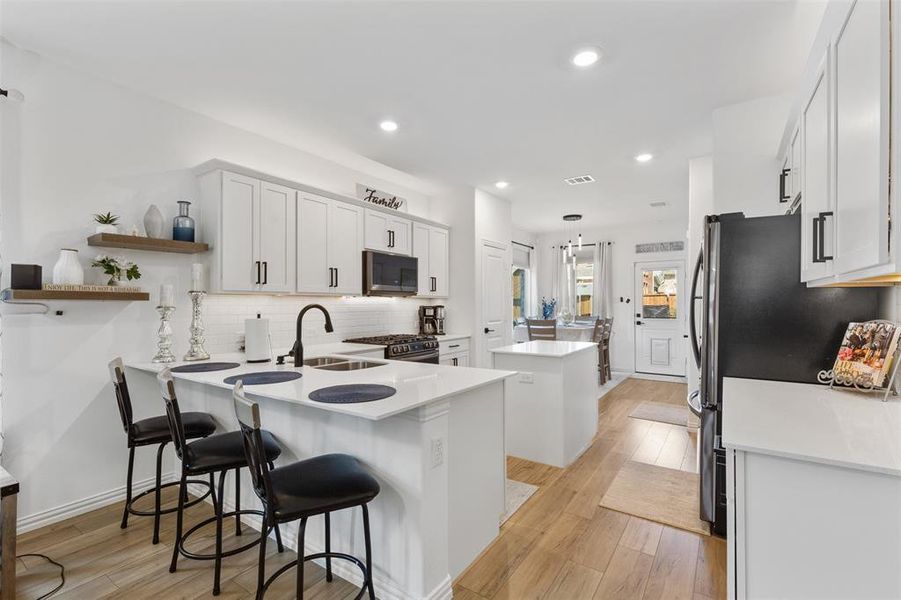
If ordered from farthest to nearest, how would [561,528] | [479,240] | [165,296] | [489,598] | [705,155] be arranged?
1. [479,240]
2. [705,155]
3. [165,296]
4. [561,528]
5. [489,598]

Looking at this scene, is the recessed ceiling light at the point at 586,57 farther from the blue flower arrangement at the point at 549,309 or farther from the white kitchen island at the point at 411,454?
the blue flower arrangement at the point at 549,309

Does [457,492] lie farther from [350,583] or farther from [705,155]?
[705,155]

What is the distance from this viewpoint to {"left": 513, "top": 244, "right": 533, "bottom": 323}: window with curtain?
819 centimetres

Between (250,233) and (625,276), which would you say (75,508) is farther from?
(625,276)

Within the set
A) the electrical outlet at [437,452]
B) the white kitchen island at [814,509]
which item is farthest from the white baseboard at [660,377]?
the electrical outlet at [437,452]

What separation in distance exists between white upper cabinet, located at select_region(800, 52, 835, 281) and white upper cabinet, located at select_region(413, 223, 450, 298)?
12.0ft

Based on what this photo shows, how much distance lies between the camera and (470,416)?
2070 millimetres

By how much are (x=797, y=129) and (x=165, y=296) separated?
12.9 ft

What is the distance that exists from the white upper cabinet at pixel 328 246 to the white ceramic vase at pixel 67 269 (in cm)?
145

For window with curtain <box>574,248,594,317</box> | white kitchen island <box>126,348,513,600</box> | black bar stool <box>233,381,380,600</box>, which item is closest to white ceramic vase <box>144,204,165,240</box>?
white kitchen island <box>126,348,513,600</box>

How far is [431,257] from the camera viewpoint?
17.1 feet

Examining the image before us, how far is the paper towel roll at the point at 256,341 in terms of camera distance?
290 centimetres

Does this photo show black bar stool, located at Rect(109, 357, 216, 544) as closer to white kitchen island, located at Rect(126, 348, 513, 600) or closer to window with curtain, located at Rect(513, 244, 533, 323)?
white kitchen island, located at Rect(126, 348, 513, 600)

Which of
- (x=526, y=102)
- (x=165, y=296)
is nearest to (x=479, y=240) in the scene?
(x=526, y=102)
